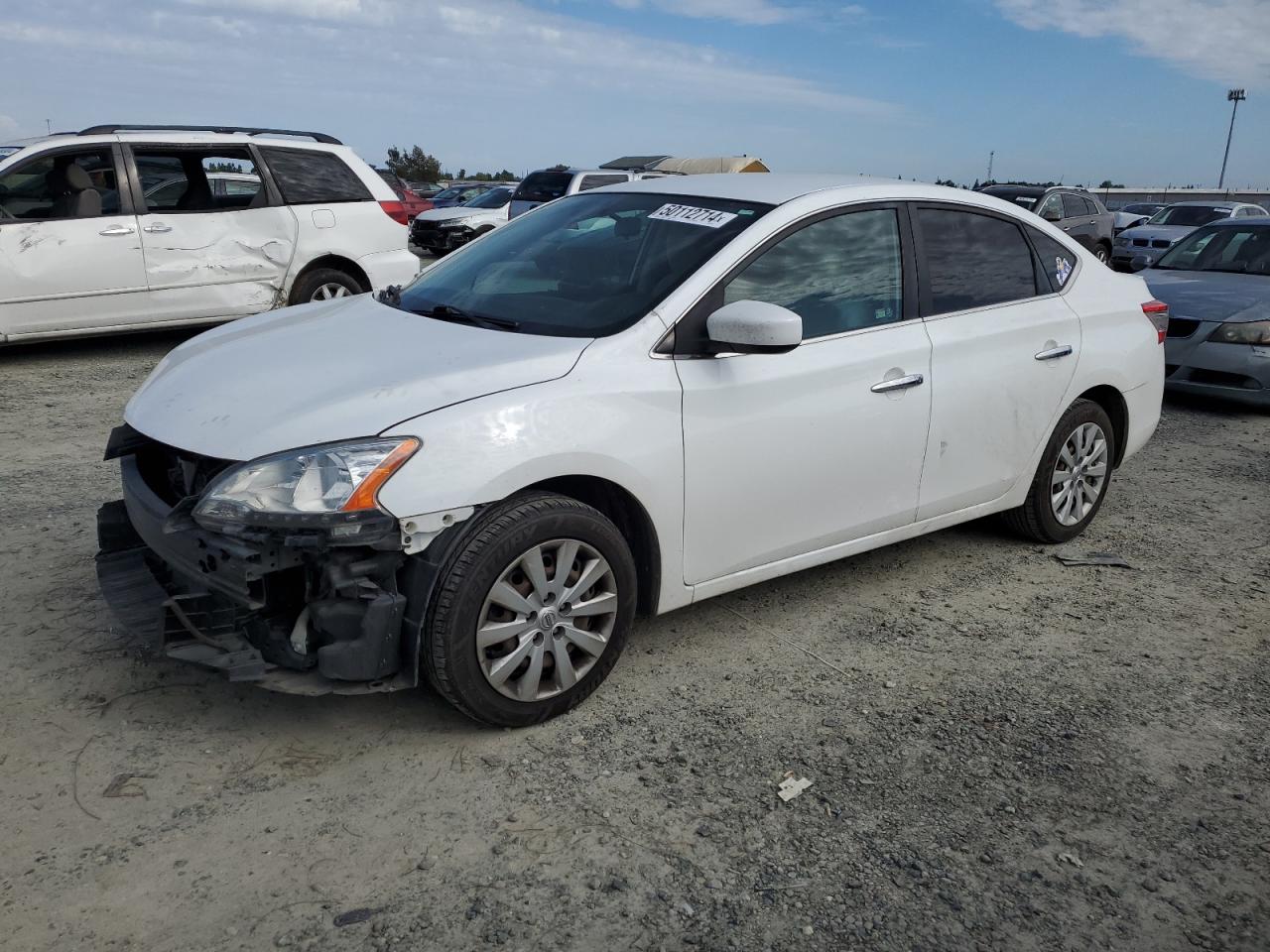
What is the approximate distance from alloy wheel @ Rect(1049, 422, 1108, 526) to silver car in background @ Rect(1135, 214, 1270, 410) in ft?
12.2

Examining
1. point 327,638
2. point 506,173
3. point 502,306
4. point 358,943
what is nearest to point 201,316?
point 502,306

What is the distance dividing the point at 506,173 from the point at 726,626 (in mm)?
59757

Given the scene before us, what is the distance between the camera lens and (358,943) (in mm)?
2367

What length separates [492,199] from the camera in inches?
866

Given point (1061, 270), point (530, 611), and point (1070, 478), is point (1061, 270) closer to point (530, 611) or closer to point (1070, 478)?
point (1070, 478)

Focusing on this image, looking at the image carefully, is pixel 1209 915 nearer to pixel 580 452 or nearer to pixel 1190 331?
pixel 580 452

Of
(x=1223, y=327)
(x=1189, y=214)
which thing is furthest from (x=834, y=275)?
(x=1189, y=214)

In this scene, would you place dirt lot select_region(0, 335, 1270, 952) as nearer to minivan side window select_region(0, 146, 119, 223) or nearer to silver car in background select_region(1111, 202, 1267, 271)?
minivan side window select_region(0, 146, 119, 223)

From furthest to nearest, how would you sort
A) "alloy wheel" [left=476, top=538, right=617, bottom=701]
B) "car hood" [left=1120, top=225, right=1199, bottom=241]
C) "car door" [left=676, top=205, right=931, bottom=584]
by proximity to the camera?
1. "car hood" [left=1120, top=225, right=1199, bottom=241]
2. "car door" [left=676, top=205, right=931, bottom=584]
3. "alloy wheel" [left=476, top=538, right=617, bottom=701]

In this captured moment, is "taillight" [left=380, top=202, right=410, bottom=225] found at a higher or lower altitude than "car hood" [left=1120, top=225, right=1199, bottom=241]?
higher

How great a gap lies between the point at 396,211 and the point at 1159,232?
17.4m

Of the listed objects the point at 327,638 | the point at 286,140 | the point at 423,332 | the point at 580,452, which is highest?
the point at 286,140

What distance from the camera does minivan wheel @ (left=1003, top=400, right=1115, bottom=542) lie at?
476cm

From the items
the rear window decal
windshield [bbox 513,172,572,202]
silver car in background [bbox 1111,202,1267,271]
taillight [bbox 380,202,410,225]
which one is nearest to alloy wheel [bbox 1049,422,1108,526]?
the rear window decal
